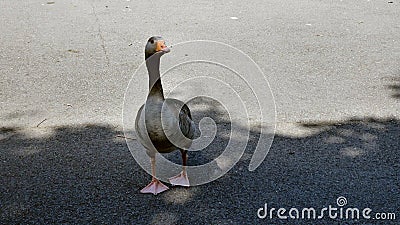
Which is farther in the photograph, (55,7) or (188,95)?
(55,7)

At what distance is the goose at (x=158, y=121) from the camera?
3592mm

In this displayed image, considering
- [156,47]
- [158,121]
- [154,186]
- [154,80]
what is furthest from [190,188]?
[156,47]

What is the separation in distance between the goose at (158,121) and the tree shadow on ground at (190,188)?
256mm

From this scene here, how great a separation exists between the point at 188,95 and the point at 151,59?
1.77 metres

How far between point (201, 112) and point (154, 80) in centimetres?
142

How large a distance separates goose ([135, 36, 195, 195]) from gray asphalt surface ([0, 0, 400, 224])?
1.01ft

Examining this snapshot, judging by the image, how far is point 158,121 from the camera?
11.8 feet

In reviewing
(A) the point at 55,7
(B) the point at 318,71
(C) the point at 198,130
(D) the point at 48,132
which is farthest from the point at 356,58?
(A) the point at 55,7

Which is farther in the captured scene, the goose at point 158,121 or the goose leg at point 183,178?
the goose leg at point 183,178

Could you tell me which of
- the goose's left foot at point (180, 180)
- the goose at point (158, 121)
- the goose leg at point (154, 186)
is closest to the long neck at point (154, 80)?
the goose at point (158, 121)

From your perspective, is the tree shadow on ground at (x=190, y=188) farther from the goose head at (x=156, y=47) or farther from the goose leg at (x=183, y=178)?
the goose head at (x=156, y=47)

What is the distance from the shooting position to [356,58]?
6.58m

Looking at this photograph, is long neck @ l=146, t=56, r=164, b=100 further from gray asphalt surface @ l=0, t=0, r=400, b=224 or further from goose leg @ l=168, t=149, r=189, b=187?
gray asphalt surface @ l=0, t=0, r=400, b=224

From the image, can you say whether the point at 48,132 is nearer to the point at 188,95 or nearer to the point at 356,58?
the point at 188,95
